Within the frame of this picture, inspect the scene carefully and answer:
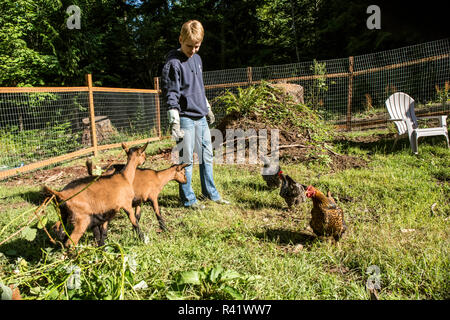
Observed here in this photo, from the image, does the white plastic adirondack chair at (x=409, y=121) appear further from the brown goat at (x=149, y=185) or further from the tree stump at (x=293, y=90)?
the brown goat at (x=149, y=185)

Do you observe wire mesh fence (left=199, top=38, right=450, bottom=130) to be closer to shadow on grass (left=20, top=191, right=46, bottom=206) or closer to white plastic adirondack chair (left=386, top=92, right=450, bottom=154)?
white plastic adirondack chair (left=386, top=92, right=450, bottom=154)

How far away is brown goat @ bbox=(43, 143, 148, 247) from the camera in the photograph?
2.20m

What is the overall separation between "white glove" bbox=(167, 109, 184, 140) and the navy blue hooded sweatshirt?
0.07m

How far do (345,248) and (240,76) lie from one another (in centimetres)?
902

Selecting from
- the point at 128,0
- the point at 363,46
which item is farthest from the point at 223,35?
the point at 363,46

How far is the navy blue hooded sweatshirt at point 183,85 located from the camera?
140 inches

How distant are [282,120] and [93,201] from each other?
536cm

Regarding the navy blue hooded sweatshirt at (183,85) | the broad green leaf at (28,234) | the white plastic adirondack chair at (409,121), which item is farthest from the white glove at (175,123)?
the white plastic adirondack chair at (409,121)

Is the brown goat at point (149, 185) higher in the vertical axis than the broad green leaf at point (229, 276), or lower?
higher

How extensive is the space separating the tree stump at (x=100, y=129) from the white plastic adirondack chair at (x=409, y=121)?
7.71 meters

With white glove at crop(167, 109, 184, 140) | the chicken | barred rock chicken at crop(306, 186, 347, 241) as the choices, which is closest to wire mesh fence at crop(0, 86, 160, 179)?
white glove at crop(167, 109, 184, 140)

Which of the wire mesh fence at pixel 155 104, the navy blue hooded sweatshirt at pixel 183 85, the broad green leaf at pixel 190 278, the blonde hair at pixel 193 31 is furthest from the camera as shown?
the wire mesh fence at pixel 155 104

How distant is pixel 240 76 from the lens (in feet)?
35.5

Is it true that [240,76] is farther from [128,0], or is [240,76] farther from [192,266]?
[128,0]
